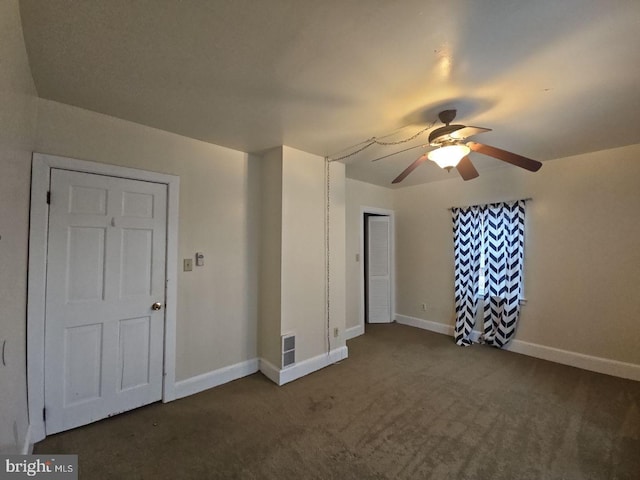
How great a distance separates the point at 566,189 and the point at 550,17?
2.75 m

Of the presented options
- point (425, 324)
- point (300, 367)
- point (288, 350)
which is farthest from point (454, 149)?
point (425, 324)

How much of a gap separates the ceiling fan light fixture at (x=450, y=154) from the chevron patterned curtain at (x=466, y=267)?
2181 mm

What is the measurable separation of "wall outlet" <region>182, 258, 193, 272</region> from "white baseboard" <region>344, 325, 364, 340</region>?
8.02ft

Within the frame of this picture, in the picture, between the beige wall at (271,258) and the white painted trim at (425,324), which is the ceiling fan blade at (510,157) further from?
the white painted trim at (425,324)

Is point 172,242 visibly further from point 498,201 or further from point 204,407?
point 498,201

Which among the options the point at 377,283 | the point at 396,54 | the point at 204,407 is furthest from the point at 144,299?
the point at 377,283

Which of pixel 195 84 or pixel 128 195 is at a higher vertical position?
pixel 195 84

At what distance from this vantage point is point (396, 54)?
1.47 m

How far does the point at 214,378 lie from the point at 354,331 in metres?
2.15

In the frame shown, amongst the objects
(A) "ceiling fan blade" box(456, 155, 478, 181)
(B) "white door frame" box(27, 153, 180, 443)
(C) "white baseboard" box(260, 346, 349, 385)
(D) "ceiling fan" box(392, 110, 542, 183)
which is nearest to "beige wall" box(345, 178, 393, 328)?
(C) "white baseboard" box(260, 346, 349, 385)

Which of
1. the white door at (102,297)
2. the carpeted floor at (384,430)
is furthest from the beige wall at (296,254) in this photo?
the white door at (102,297)

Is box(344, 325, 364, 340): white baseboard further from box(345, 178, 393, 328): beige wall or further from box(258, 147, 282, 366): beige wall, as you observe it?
box(258, 147, 282, 366): beige wall

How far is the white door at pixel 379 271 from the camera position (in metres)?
4.79

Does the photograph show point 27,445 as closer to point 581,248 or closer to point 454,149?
point 454,149
